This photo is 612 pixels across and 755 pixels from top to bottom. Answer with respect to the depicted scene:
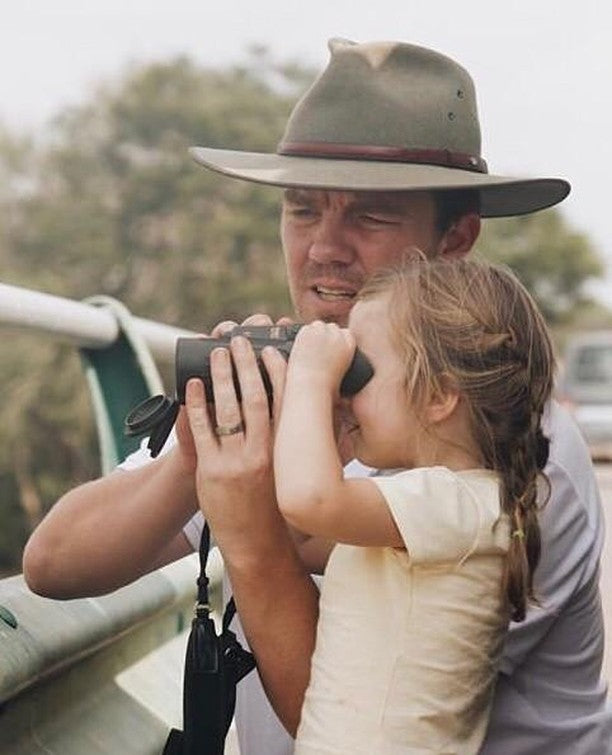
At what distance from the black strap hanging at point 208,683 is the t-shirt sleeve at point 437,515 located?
0.34 metres

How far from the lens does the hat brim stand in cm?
299

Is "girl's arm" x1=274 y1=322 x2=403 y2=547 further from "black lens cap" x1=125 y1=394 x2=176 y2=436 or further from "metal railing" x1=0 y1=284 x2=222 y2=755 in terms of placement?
"metal railing" x1=0 y1=284 x2=222 y2=755

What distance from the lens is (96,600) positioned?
2592 mm

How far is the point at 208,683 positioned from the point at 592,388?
23.8 m

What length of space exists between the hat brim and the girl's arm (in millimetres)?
754

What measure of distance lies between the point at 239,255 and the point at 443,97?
47.1 metres

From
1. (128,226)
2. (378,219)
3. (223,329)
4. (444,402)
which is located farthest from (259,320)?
(128,226)

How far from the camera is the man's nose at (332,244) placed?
122 inches

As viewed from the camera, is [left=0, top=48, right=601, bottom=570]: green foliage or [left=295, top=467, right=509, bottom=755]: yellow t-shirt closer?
[left=295, top=467, right=509, bottom=755]: yellow t-shirt

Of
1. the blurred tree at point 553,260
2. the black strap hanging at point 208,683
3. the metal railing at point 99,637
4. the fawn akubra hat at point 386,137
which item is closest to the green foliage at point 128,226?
the blurred tree at point 553,260

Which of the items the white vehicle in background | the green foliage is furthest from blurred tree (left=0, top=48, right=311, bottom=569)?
the white vehicle in background

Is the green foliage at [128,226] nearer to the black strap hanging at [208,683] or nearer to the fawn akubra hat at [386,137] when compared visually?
the fawn akubra hat at [386,137]

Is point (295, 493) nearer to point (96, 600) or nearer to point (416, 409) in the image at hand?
point (416, 409)

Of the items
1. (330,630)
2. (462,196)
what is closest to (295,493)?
(330,630)
